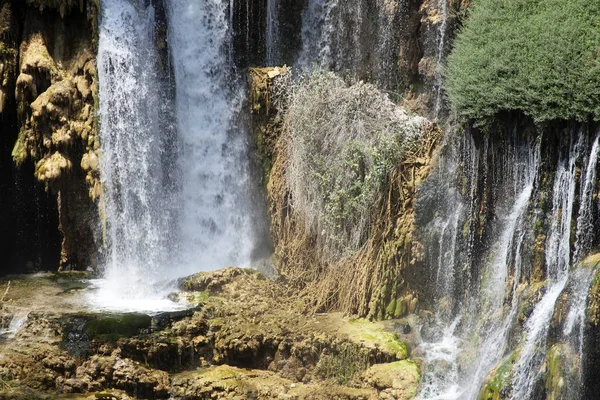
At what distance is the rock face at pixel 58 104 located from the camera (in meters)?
16.0

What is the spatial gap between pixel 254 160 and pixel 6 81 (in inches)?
190

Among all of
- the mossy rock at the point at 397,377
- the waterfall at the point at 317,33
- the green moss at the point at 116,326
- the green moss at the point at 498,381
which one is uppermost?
the waterfall at the point at 317,33

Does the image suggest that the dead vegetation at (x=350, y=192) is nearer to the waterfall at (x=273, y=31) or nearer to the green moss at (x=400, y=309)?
the green moss at (x=400, y=309)

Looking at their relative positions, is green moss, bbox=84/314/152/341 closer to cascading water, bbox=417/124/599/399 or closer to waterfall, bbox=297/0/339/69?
cascading water, bbox=417/124/599/399

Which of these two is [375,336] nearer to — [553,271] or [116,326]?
[553,271]

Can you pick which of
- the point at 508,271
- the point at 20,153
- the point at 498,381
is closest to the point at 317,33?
the point at 20,153

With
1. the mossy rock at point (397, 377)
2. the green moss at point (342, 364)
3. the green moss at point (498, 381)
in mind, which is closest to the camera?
the green moss at point (498, 381)

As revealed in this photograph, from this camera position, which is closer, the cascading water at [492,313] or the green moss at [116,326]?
the cascading water at [492,313]

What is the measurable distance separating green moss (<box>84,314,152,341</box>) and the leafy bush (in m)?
3.25

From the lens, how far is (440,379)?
11602 mm

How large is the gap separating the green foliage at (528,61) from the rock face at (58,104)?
7071 mm

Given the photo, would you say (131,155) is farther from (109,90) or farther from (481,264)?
(481,264)

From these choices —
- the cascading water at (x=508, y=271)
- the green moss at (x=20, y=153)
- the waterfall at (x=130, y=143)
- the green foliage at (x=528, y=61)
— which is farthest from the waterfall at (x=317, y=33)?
the green moss at (x=20, y=153)

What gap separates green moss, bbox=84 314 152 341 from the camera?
12336 millimetres
